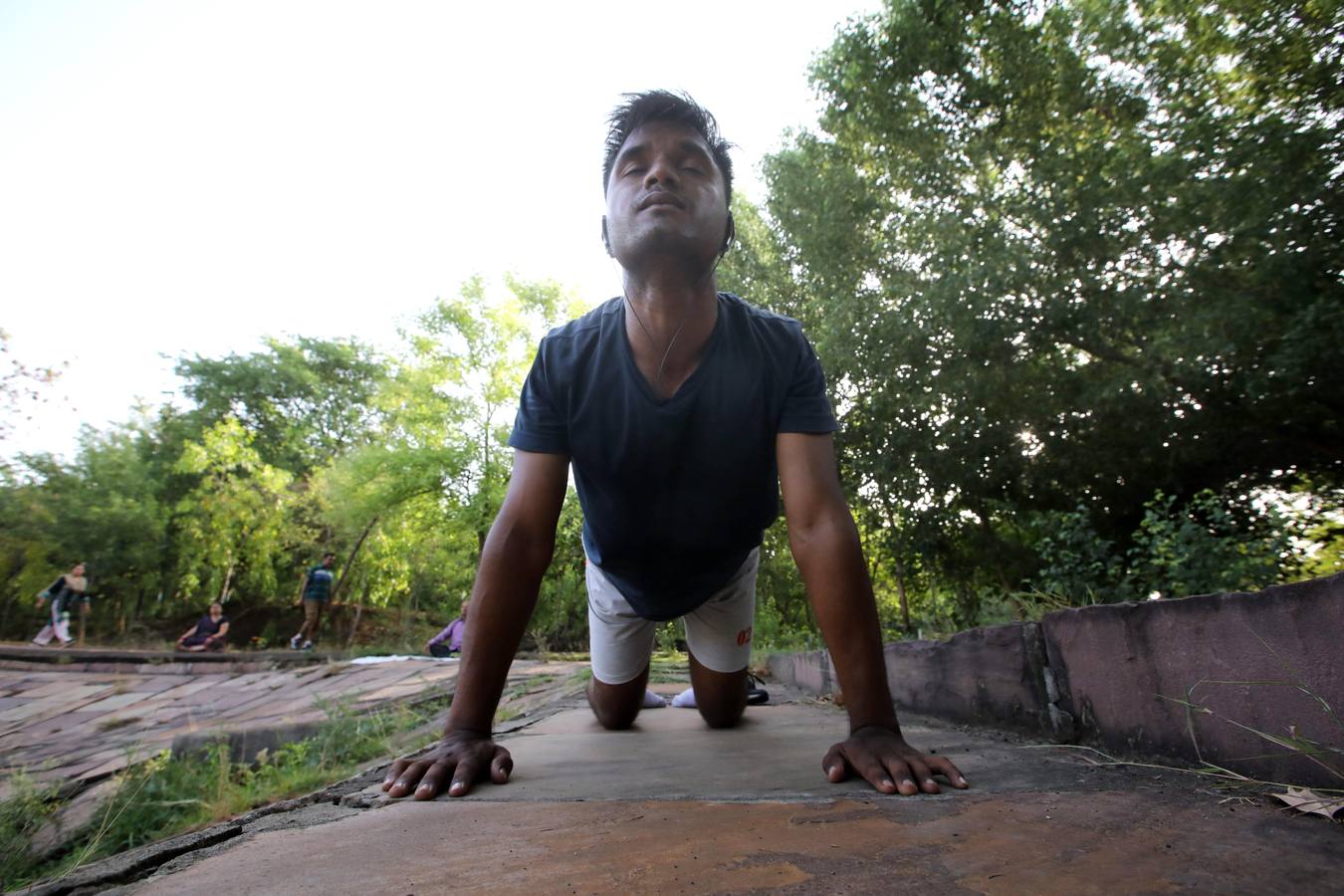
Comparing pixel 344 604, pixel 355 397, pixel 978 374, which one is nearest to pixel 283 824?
pixel 978 374

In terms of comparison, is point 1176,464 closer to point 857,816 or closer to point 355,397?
point 857,816

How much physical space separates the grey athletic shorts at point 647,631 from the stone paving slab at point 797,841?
1.13 m

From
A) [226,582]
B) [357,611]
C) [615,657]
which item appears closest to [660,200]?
[615,657]

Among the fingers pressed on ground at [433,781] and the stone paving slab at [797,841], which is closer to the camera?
the stone paving slab at [797,841]

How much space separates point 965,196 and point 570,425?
704 centimetres

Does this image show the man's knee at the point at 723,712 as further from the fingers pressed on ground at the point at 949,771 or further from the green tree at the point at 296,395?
the green tree at the point at 296,395

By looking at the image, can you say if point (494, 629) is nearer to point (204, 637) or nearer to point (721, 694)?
point (721, 694)

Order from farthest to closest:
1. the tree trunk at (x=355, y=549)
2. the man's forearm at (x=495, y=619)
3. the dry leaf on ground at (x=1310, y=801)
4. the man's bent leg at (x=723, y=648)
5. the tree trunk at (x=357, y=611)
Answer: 1. the tree trunk at (x=357, y=611)
2. the tree trunk at (x=355, y=549)
3. the man's bent leg at (x=723, y=648)
4. the man's forearm at (x=495, y=619)
5. the dry leaf on ground at (x=1310, y=801)

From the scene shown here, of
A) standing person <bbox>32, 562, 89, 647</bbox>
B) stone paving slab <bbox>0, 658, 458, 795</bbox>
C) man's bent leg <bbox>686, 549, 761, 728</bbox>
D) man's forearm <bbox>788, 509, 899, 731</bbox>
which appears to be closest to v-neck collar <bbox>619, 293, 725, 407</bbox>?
man's forearm <bbox>788, 509, 899, 731</bbox>

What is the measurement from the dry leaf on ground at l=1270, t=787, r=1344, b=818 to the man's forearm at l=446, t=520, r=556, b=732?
4.87 feet

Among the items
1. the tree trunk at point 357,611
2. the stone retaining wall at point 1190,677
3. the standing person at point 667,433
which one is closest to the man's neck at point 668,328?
the standing person at point 667,433

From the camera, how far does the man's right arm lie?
158 centimetres

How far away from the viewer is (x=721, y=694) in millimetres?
2857

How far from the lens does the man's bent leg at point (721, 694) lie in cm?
285
